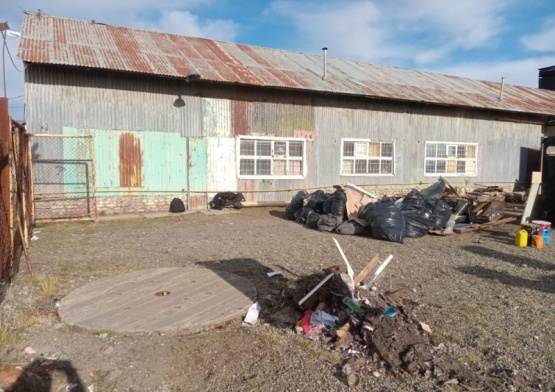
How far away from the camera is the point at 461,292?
5.06 meters

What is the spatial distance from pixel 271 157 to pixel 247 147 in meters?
0.87

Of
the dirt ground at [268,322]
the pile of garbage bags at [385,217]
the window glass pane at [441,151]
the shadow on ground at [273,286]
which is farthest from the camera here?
the window glass pane at [441,151]

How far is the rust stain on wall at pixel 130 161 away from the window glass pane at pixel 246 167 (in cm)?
299

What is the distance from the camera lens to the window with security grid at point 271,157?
41.2 feet

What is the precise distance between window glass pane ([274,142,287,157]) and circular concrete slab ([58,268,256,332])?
7.94 m

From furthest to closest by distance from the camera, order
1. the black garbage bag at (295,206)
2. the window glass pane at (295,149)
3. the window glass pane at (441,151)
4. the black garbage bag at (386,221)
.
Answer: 1. the window glass pane at (441,151)
2. the window glass pane at (295,149)
3. the black garbage bag at (295,206)
4. the black garbage bag at (386,221)

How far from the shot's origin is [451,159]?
16.4 m

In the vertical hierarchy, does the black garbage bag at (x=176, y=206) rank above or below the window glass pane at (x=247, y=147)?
below

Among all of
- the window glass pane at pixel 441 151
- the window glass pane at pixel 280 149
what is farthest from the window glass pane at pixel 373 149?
the window glass pane at pixel 280 149

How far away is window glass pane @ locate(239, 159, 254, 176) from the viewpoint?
12.5 meters

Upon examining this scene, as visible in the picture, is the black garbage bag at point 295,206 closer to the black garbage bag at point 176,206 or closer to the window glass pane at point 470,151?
the black garbage bag at point 176,206

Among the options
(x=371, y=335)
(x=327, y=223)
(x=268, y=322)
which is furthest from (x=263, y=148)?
(x=371, y=335)

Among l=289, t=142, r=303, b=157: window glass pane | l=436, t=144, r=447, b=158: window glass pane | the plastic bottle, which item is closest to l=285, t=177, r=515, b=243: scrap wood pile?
the plastic bottle

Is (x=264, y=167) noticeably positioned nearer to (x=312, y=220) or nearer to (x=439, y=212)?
(x=312, y=220)
